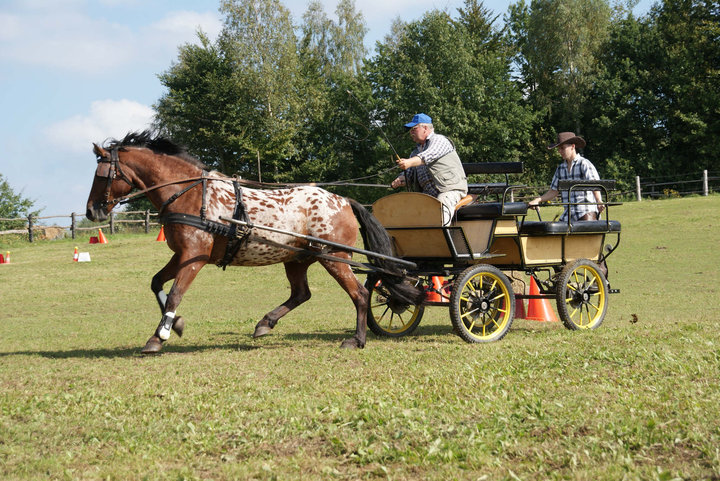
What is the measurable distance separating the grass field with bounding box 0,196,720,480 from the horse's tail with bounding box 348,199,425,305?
540mm

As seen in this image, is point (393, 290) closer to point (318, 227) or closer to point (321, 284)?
point (318, 227)

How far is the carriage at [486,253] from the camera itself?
26.5 feet

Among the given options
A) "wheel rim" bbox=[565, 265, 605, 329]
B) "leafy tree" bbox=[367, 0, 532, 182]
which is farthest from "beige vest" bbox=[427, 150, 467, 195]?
"leafy tree" bbox=[367, 0, 532, 182]

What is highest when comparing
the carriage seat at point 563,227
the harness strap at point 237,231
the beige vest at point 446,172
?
the beige vest at point 446,172

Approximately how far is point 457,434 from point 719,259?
16182 mm

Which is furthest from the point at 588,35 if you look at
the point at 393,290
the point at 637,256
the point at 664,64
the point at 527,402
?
the point at 527,402

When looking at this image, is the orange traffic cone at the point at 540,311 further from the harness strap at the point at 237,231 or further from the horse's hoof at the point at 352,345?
the harness strap at the point at 237,231

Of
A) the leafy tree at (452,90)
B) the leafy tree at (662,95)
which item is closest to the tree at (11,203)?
the leafy tree at (452,90)

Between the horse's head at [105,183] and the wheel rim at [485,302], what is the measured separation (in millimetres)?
3894

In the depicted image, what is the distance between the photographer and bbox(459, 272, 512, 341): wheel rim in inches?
319

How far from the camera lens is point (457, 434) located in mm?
4238

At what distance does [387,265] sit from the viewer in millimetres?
8125

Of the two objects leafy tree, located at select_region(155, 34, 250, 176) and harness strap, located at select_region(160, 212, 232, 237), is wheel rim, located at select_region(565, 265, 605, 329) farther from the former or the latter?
leafy tree, located at select_region(155, 34, 250, 176)

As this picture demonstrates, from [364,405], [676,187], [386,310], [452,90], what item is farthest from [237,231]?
[452,90]
